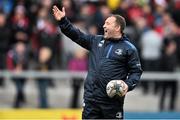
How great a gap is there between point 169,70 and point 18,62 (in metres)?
3.75

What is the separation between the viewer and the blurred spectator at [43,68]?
17109 millimetres

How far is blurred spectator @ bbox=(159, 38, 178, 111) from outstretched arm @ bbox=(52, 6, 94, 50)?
7237mm

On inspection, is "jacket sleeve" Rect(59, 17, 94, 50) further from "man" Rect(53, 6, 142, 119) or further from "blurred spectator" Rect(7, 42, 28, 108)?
"blurred spectator" Rect(7, 42, 28, 108)

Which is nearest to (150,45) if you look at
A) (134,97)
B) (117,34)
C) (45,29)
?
(134,97)

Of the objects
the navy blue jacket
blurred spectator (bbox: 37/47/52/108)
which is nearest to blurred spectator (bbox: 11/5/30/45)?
blurred spectator (bbox: 37/47/52/108)

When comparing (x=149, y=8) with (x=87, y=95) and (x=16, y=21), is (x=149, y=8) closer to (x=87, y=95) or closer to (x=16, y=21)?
(x=16, y=21)

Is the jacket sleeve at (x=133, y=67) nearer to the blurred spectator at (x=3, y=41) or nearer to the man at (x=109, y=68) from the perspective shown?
the man at (x=109, y=68)

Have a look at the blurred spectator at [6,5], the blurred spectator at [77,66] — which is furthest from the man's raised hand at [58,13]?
the blurred spectator at [6,5]

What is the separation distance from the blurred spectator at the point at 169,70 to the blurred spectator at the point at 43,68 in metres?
2.84

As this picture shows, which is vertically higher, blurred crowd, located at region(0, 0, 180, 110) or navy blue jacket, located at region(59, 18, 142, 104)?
blurred crowd, located at region(0, 0, 180, 110)

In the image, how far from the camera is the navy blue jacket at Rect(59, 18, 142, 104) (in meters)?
10.0

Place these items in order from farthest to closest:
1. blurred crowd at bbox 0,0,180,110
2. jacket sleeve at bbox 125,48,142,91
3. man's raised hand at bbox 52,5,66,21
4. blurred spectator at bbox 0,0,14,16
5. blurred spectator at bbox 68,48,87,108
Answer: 1. blurred spectator at bbox 0,0,14,16
2. blurred crowd at bbox 0,0,180,110
3. blurred spectator at bbox 68,48,87,108
4. man's raised hand at bbox 52,5,66,21
5. jacket sleeve at bbox 125,48,142,91

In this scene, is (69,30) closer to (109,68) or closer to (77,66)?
(109,68)

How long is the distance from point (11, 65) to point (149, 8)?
4616 mm
